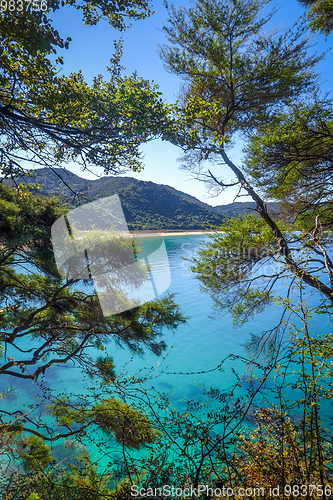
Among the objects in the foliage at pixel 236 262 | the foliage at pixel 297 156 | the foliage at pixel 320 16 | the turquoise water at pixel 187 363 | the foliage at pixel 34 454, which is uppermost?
the foliage at pixel 320 16

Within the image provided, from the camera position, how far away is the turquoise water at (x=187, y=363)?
25.9 ft

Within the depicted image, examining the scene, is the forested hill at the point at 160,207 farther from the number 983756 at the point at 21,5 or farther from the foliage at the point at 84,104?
the number 983756 at the point at 21,5

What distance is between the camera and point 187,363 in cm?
938

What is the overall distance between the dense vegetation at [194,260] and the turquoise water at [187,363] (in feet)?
5.16

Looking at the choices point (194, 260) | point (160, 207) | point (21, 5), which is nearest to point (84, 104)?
point (21, 5)

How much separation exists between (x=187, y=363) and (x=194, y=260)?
4650mm

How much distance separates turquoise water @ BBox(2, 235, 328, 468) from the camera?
7.91 m

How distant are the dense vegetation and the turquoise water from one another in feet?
5.16

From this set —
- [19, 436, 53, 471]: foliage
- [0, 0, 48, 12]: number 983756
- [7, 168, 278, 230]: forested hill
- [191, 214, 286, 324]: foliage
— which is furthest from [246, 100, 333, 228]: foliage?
[7, 168, 278, 230]: forested hill

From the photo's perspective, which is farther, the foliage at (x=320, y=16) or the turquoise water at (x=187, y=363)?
the turquoise water at (x=187, y=363)

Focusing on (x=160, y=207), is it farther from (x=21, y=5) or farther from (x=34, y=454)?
(x=21, y=5)

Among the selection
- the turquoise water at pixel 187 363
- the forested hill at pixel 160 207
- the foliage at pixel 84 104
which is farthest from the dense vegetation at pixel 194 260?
the forested hill at pixel 160 207

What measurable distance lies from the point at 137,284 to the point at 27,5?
446 centimetres

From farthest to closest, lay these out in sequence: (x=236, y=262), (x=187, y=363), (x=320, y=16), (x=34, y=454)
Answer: (x=187, y=363) < (x=236, y=262) < (x=320, y=16) < (x=34, y=454)
